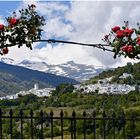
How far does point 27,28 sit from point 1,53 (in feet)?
2.57

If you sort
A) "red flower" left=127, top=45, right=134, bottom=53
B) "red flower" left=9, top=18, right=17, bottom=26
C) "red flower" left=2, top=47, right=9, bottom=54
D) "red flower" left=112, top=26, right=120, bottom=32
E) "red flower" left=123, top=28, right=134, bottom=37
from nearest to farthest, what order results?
"red flower" left=2, top=47, right=9, bottom=54
"red flower" left=9, top=18, right=17, bottom=26
"red flower" left=127, top=45, right=134, bottom=53
"red flower" left=123, top=28, right=134, bottom=37
"red flower" left=112, top=26, right=120, bottom=32

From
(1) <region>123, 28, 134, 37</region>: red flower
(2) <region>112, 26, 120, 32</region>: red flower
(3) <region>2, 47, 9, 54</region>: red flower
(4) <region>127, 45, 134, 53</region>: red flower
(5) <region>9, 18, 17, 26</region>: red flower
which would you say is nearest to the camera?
(3) <region>2, 47, 9, 54</region>: red flower

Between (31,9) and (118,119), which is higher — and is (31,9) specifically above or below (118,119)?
above

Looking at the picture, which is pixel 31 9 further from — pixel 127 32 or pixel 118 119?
pixel 118 119

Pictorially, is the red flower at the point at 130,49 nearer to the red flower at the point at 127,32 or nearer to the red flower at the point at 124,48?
the red flower at the point at 124,48

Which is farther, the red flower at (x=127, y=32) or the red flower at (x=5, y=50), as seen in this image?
the red flower at (x=127, y=32)

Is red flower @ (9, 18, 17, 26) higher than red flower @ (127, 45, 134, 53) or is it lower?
higher

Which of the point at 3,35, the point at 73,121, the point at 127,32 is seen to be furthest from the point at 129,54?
the point at 3,35

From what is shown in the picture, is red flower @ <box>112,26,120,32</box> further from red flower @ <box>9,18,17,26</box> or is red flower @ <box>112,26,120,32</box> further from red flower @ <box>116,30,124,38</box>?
red flower @ <box>9,18,17,26</box>

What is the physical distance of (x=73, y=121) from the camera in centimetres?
1080

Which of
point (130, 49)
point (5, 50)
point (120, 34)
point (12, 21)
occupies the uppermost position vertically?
point (12, 21)

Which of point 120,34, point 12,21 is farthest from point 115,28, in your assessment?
point 12,21

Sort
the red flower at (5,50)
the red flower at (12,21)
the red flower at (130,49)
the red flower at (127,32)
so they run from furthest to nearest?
the red flower at (127,32) < the red flower at (130,49) < the red flower at (12,21) < the red flower at (5,50)

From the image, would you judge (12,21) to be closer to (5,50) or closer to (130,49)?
(5,50)
